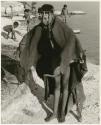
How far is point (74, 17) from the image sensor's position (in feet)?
30.6

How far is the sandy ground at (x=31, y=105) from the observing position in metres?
7.98

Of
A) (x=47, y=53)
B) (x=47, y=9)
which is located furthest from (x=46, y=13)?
(x=47, y=53)

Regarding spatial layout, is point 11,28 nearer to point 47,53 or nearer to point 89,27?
point 89,27

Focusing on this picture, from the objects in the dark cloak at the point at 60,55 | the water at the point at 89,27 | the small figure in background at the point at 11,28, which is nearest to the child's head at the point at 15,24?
the small figure in background at the point at 11,28

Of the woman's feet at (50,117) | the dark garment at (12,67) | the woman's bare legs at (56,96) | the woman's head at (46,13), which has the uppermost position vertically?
the woman's head at (46,13)

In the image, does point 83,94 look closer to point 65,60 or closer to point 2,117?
point 65,60

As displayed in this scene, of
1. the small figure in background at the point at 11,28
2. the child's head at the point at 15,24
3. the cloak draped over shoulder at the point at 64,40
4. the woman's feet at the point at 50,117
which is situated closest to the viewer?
the cloak draped over shoulder at the point at 64,40

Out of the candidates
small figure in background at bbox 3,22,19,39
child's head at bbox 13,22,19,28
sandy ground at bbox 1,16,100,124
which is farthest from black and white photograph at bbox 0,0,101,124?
child's head at bbox 13,22,19,28

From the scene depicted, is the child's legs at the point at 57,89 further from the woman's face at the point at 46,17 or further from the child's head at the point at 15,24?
the child's head at the point at 15,24

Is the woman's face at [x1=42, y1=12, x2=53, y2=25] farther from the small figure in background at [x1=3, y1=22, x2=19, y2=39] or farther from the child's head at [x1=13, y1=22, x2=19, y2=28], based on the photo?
the child's head at [x1=13, y1=22, x2=19, y2=28]

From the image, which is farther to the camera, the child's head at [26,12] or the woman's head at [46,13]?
the child's head at [26,12]

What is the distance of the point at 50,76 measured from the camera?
789 centimetres

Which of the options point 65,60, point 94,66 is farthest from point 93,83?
point 65,60

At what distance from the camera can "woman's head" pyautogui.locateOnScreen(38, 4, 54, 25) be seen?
25.2 ft
